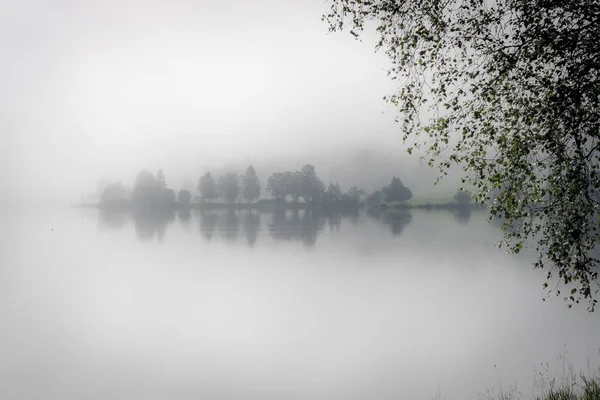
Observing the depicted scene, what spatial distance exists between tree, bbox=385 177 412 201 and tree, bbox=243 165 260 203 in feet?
150

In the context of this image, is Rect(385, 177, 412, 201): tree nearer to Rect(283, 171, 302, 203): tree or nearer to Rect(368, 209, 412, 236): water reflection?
Rect(283, 171, 302, 203): tree

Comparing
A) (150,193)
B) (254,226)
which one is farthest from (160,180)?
(254,226)

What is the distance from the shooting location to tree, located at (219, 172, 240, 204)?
15288cm

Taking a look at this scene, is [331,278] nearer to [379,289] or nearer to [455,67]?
[379,289]

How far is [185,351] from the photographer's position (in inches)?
590

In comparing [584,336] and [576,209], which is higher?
[576,209]

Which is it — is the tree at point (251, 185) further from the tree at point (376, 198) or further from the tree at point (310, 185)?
the tree at point (376, 198)

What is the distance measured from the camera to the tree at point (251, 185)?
5960 inches

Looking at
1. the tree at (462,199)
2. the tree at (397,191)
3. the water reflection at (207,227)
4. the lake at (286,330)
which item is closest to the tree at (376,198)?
the tree at (397,191)

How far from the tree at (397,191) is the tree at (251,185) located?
4560cm

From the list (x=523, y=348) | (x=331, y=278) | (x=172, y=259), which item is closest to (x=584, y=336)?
(x=523, y=348)

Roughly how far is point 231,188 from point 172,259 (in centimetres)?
11486

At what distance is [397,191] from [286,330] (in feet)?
480

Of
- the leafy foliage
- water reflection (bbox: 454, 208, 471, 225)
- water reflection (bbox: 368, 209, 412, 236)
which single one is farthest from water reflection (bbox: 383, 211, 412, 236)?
the leafy foliage
